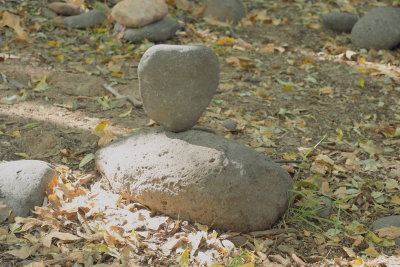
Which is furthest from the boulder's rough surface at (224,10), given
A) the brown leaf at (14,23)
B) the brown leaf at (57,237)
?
the brown leaf at (57,237)

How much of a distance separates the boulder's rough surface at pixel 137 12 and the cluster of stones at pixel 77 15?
0.33 metres

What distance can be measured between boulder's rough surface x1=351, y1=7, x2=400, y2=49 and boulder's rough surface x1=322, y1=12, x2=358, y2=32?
0.97 ft

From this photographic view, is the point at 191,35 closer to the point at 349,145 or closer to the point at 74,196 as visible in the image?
the point at 349,145

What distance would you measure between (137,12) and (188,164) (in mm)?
3123

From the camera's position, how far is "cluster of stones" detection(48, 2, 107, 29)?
600 cm

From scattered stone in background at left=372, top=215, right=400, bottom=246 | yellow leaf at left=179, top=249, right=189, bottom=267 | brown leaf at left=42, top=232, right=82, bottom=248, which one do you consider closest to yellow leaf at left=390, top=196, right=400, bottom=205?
scattered stone in background at left=372, top=215, right=400, bottom=246

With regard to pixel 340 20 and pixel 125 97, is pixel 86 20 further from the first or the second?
pixel 340 20

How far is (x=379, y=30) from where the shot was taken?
19.9ft

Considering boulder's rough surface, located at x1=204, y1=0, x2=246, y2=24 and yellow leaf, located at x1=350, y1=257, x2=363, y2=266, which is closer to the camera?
yellow leaf, located at x1=350, y1=257, x2=363, y2=266

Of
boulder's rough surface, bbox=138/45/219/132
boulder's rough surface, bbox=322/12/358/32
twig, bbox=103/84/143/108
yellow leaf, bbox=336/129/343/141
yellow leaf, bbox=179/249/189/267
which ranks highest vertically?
boulder's rough surface, bbox=138/45/219/132

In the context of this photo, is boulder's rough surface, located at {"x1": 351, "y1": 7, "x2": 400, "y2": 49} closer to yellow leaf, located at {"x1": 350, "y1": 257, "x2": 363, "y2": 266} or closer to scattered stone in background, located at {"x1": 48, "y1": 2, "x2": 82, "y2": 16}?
scattered stone in background, located at {"x1": 48, "y1": 2, "x2": 82, "y2": 16}

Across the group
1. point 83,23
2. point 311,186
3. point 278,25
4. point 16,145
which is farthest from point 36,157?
point 278,25

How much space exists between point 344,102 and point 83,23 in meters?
3.09

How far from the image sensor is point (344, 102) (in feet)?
16.3
